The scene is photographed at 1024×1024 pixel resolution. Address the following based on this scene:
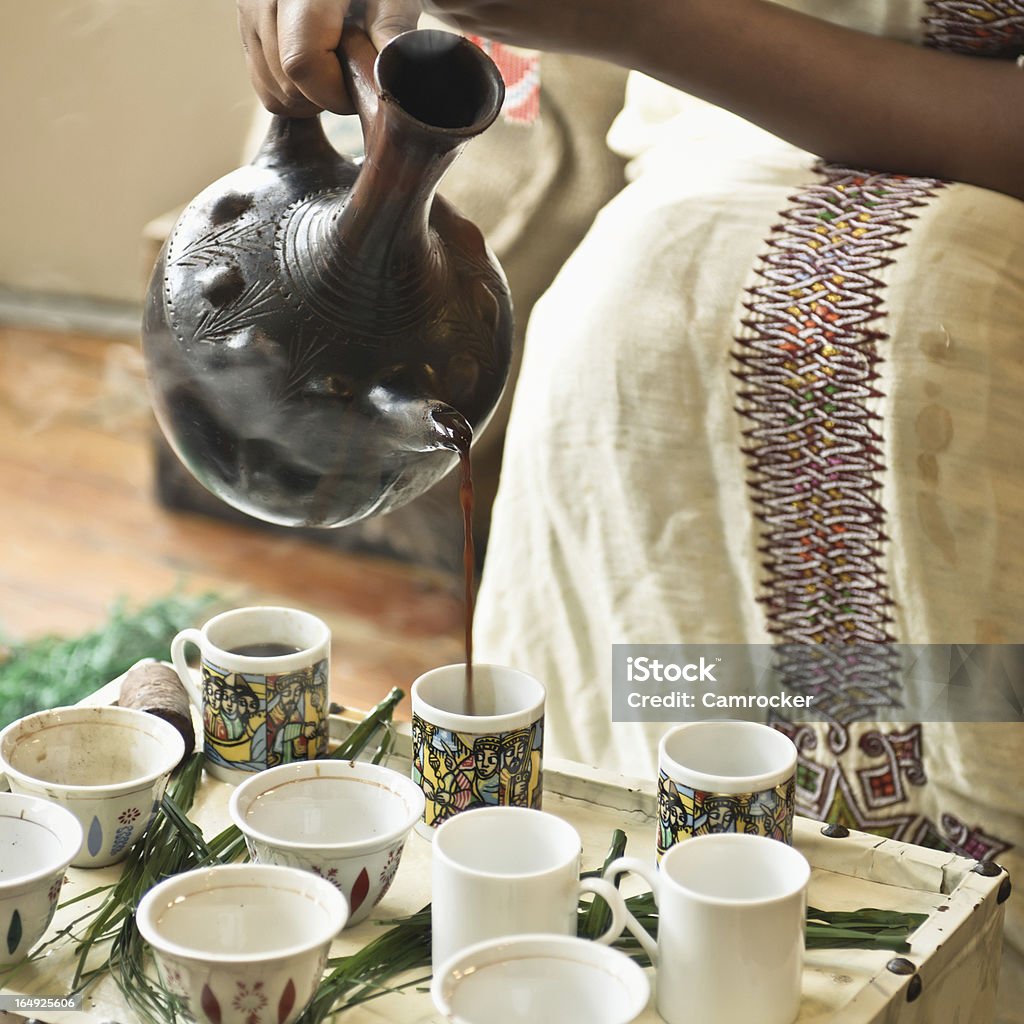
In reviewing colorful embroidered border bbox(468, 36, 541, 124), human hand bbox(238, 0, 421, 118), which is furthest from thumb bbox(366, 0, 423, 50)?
colorful embroidered border bbox(468, 36, 541, 124)

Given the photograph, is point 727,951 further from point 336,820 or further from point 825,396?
point 825,396

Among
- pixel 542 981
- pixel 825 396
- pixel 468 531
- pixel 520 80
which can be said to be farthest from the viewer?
pixel 520 80

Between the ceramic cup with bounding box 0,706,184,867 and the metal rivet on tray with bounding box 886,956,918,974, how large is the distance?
1.24 ft

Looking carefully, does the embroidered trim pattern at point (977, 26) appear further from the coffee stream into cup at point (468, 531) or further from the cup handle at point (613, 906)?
the cup handle at point (613, 906)

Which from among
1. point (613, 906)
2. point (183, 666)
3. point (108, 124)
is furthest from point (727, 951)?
point (108, 124)

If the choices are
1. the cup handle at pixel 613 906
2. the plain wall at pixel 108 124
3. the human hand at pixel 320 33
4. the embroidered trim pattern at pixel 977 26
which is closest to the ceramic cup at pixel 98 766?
the cup handle at pixel 613 906

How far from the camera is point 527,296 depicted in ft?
4.96

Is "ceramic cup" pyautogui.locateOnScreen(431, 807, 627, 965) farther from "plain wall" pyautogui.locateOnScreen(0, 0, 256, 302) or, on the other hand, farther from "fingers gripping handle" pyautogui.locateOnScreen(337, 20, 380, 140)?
"plain wall" pyautogui.locateOnScreen(0, 0, 256, 302)

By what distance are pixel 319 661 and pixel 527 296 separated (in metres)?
0.75

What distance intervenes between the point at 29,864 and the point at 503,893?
9.4 inches

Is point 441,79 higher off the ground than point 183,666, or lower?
higher

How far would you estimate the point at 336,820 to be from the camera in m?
0.74

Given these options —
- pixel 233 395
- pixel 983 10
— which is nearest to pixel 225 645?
pixel 233 395

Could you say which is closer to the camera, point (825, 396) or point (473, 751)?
point (473, 751)
